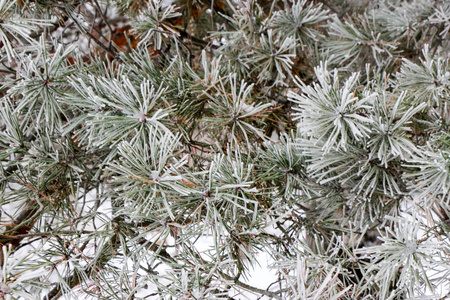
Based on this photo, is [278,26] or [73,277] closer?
[73,277]

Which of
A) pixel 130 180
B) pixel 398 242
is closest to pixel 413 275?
pixel 398 242

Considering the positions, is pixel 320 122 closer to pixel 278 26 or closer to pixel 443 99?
pixel 443 99

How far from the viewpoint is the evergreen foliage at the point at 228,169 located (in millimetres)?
422

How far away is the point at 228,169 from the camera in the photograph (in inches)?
18.1

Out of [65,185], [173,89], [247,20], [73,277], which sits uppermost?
[247,20]

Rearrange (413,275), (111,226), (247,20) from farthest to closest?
(247,20), (111,226), (413,275)

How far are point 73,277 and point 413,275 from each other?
48 centimetres

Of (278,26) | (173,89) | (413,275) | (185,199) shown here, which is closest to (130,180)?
(185,199)

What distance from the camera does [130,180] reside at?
0.41 metres

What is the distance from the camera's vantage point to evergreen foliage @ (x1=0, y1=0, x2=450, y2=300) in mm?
422

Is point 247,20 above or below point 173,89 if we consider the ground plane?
above

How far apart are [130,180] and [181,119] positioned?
0.54ft

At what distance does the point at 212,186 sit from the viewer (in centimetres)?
44

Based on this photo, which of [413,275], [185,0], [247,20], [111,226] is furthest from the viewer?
[185,0]
